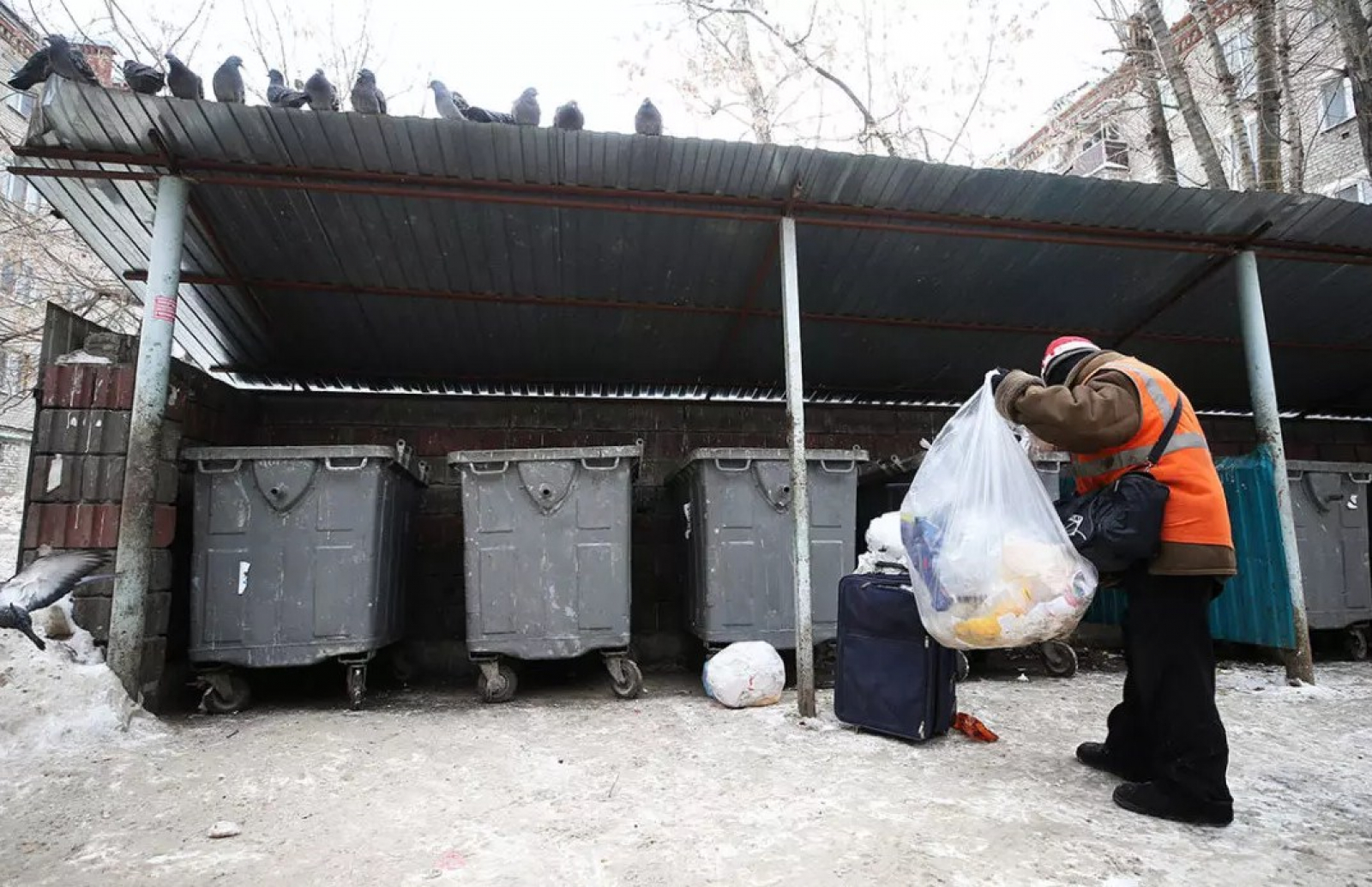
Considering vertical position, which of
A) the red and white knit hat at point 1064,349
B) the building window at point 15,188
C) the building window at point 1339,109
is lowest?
the red and white knit hat at point 1064,349

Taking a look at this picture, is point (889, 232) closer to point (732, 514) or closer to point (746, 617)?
point (732, 514)

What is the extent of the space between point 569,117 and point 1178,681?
3254mm

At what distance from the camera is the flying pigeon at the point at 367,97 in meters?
3.07

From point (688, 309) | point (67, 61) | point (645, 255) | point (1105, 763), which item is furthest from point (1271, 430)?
point (67, 61)

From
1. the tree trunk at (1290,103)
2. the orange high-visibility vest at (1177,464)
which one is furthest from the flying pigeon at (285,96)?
the tree trunk at (1290,103)

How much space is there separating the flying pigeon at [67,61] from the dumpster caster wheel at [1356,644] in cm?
765

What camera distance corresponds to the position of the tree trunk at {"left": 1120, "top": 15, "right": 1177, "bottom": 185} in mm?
7703

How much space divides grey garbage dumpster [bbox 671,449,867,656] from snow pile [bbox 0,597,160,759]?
100 inches

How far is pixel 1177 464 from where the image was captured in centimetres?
207

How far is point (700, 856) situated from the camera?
1778mm

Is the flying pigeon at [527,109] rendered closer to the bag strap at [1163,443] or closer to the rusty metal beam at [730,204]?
the rusty metal beam at [730,204]

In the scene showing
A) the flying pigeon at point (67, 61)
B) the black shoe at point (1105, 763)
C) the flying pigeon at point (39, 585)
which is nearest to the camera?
the black shoe at point (1105, 763)

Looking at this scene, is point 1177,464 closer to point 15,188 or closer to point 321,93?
point 321,93

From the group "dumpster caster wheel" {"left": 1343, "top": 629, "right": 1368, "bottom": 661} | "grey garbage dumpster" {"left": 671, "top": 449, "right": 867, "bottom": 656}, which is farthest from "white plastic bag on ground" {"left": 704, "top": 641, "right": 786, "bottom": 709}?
"dumpster caster wheel" {"left": 1343, "top": 629, "right": 1368, "bottom": 661}
